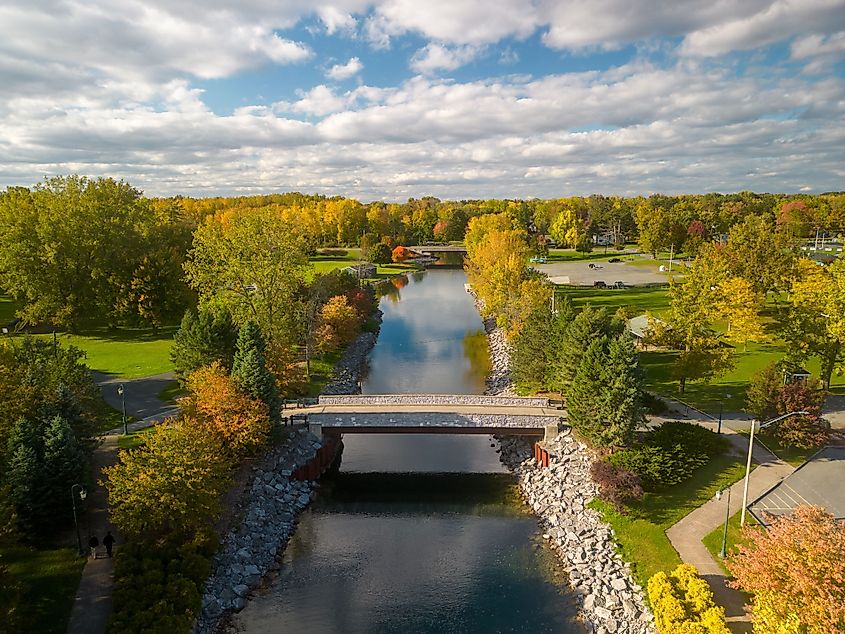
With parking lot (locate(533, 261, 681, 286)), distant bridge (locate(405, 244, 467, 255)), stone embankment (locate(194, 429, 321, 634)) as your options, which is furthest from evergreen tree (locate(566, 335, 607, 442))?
distant bridge (locate(405, 244, 467, 255))

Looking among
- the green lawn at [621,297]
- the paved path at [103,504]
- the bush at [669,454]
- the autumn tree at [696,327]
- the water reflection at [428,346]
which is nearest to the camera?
the paved path at [103,504]

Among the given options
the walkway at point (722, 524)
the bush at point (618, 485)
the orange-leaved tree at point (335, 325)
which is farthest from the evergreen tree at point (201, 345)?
the walkway at point (722, 524)

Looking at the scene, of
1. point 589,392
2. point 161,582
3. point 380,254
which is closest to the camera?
point 161,582

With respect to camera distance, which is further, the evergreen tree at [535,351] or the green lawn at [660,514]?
the evergreen tree at [535,351]

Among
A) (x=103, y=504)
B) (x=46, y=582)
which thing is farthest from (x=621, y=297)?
(x=46, y=582)

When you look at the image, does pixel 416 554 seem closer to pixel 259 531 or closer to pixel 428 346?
pixel 259 531

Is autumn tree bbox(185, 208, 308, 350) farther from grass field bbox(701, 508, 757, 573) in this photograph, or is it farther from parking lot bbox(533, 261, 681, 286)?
parking lot bbox(533, 261, 681, 286)

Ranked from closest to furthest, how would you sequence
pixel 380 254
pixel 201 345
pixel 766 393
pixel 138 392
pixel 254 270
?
pixel 766 393 < pixel 201 345 < pixel 138 392 < pixel 254 270 < pixel 380 254

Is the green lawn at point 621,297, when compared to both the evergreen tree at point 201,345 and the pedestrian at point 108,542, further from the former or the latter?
the pedestrian at point 108,542
